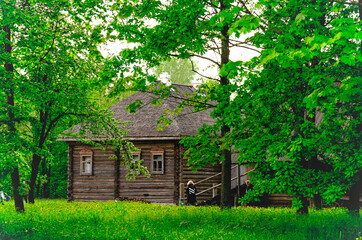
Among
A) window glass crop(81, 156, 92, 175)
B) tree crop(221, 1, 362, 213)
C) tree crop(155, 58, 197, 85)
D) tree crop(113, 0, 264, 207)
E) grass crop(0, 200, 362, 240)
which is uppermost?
tree crop(155, 58, 197, 85)

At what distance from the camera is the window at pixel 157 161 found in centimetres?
2716

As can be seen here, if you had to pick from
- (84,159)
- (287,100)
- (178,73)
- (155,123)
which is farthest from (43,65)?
(178,73)

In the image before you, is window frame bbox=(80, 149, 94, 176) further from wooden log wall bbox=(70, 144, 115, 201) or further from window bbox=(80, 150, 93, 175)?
wooden log wall bbox=(70, 144, 115, 201)

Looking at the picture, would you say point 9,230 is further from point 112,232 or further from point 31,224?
point 112,232

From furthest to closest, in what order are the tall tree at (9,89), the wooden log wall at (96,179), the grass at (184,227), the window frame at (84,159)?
1. the window frame at (84,159)
2. the wooden log wall at (96,179)
3. the tall tree at (9,89)
4. the grass at (184,227)

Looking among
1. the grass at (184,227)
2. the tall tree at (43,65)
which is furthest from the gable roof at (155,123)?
the grass at (184,227)

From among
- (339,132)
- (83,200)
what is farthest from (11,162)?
(83,200)

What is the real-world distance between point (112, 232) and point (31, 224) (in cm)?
281

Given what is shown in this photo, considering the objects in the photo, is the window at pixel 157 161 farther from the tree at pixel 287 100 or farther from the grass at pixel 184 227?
A: the tree at pixel 287 100

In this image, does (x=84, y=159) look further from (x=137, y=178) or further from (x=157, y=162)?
(x=157, y=162)

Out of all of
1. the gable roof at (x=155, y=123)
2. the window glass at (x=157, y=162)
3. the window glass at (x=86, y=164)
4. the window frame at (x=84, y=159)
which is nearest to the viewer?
the gable roof at (x=155, y=123)

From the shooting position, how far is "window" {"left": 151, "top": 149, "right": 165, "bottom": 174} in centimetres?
2716

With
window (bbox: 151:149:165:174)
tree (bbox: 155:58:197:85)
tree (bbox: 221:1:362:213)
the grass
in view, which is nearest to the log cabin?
window (bbox: 151:149:165:174)

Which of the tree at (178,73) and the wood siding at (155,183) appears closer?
the wood siding at (155,183)
